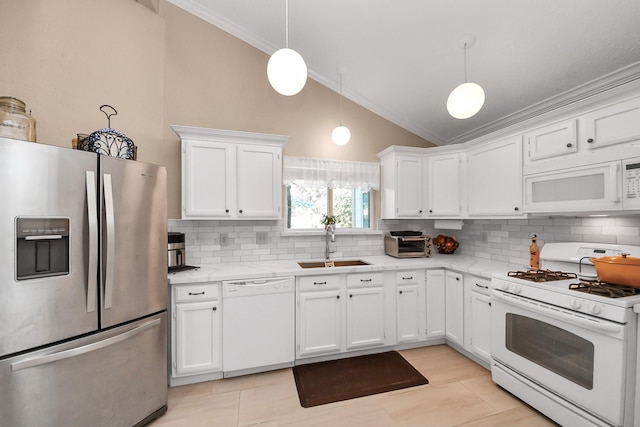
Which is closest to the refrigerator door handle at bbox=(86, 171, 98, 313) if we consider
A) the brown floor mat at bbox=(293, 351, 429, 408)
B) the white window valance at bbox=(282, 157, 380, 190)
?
the brown floor mat at bbox=(293, 351, 429, 408)

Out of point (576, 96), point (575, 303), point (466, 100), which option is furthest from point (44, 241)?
point (576, 96)

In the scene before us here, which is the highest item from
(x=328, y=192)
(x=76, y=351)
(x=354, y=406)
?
(x=328, y=192)

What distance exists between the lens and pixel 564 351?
70.9 inches

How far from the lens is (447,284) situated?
2953 millimetres

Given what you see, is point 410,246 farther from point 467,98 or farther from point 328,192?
point 467,98

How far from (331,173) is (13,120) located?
8.70 ft

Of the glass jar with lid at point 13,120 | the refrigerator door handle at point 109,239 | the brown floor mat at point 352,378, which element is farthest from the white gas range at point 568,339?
the glass jar with lid at point 13,120

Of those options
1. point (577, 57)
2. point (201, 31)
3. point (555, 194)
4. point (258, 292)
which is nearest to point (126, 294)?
point (258, 292)

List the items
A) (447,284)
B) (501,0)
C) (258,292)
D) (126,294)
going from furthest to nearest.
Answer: (447,284), (258,292), (501,0), (126,294)

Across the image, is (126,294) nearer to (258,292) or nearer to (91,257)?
(91,257)

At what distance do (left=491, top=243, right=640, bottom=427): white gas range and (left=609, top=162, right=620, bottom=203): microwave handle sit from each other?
1.61 ft

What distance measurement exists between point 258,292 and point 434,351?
2017mm

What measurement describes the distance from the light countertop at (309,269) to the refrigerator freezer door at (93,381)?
1.45 feet

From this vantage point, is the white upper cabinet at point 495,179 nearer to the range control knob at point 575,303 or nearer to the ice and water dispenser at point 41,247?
the range control knob at point 575,303
